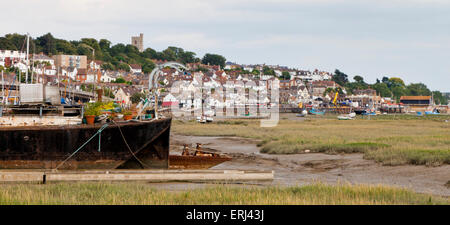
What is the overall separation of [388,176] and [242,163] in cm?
988

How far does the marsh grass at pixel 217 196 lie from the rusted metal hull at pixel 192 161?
346 inches

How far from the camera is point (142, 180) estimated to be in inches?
937

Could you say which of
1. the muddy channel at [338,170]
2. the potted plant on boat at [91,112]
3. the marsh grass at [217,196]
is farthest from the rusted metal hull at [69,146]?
the marsh grass at [217,196]

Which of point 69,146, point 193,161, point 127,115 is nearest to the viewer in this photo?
point 69,146

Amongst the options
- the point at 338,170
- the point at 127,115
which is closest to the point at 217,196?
the point at 127,115

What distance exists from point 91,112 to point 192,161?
552 centimetres

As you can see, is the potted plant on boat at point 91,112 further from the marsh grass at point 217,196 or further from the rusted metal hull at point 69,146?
the marsh grass at point 217,196

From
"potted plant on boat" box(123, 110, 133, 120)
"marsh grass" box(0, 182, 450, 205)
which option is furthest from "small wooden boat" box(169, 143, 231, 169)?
"marsh grass" box(0, 182, 450, 205)

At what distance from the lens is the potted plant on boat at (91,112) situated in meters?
27.1

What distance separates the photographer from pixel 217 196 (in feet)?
59.4

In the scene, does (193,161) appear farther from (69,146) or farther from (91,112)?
(69,146)
